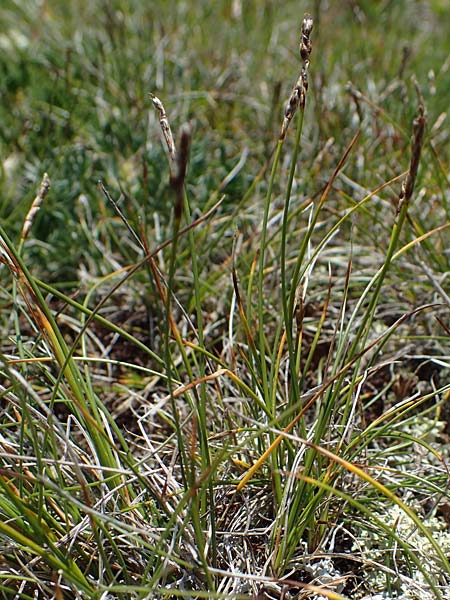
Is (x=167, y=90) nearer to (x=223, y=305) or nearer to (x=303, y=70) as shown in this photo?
(x=223, y=305)

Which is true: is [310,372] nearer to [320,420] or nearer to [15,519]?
[320,420]

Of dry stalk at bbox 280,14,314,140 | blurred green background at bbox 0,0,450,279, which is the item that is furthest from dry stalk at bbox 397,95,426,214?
blurred green background at bbox 0,0,450,279

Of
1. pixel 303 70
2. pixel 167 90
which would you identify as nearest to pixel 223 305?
pixel 303 70

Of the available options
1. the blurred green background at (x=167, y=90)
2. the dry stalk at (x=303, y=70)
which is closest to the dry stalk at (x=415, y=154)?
the dry stalk at (x=303, y=70)

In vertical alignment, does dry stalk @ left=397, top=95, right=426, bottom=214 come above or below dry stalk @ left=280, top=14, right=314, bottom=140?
below

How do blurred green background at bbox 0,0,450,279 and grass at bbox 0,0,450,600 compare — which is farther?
blurred green background at bbox 0,0,450,279

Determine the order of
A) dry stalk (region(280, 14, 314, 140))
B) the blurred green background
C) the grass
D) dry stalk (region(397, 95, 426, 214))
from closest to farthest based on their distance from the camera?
dry stalk (region(397, 95, 426, 214)) < dry stalk (region(280, 14, 314, 140)) < the grass < the blurred green background

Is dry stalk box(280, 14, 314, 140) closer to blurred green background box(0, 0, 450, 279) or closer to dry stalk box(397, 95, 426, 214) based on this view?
dry stalk box(397, 95, 426, 214)

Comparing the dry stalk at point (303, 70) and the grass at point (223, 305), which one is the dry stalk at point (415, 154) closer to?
the grass at point (223, 305)
